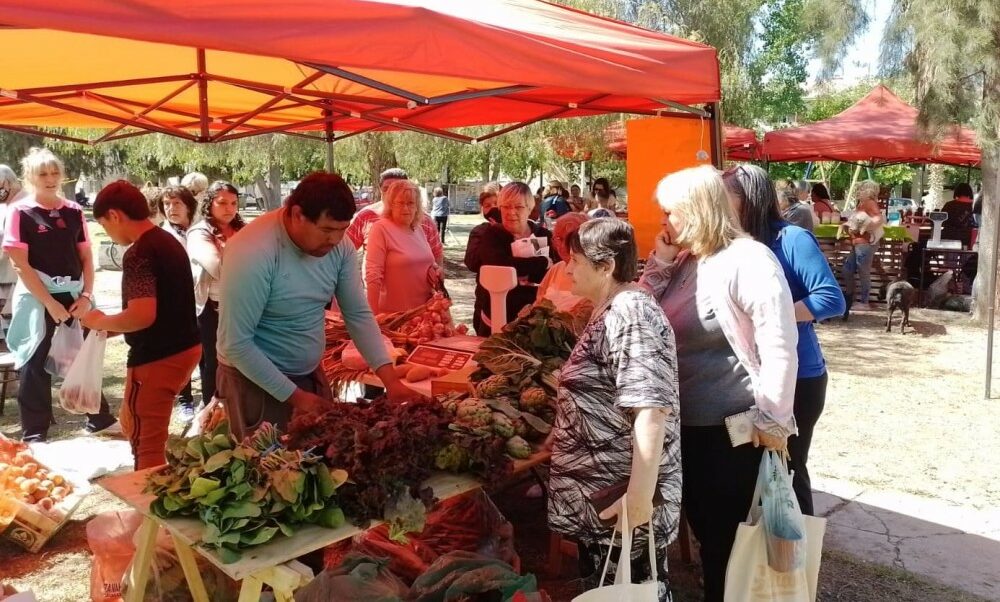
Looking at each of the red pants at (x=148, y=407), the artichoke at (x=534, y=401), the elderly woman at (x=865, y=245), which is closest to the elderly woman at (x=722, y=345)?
the artichoke at (x=534, y=401)

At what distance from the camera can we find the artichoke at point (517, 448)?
271 cm

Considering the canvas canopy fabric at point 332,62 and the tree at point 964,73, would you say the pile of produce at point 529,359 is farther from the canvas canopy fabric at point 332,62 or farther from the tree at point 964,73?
the tree at point 964,73

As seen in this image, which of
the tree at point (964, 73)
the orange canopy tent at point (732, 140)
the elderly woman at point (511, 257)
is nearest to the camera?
the elderly woman at point (511, 257)

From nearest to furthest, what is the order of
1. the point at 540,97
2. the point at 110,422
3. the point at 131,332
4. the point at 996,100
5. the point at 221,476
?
the point at 221,476
the point at 131,332
the point at 540,97
the point at 110,422
the point at 996,100

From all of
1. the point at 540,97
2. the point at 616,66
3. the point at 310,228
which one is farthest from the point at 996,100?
the point at 310,228

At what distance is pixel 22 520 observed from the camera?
12.1 feet

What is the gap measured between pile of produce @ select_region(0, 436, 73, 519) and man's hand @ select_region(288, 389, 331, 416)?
191cm

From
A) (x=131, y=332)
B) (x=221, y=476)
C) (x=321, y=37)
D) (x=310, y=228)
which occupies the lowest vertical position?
(x=221, y=476)

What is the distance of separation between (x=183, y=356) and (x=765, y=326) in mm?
2415

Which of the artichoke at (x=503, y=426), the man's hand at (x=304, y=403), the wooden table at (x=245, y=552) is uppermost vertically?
the man's hand at (x=304, y=403)

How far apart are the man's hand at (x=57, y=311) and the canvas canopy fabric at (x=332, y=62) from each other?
3.58 ft

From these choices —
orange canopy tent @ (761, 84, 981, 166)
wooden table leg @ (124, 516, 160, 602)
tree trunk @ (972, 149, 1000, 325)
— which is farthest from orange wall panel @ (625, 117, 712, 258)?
orange canopy tent @ (761, 84, 981, 166)

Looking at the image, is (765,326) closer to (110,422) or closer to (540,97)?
(540,97)

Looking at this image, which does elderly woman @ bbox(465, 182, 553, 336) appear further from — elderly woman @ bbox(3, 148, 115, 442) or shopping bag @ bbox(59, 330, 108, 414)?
elderly woman @ bbox(3, 148, 115, 442)
